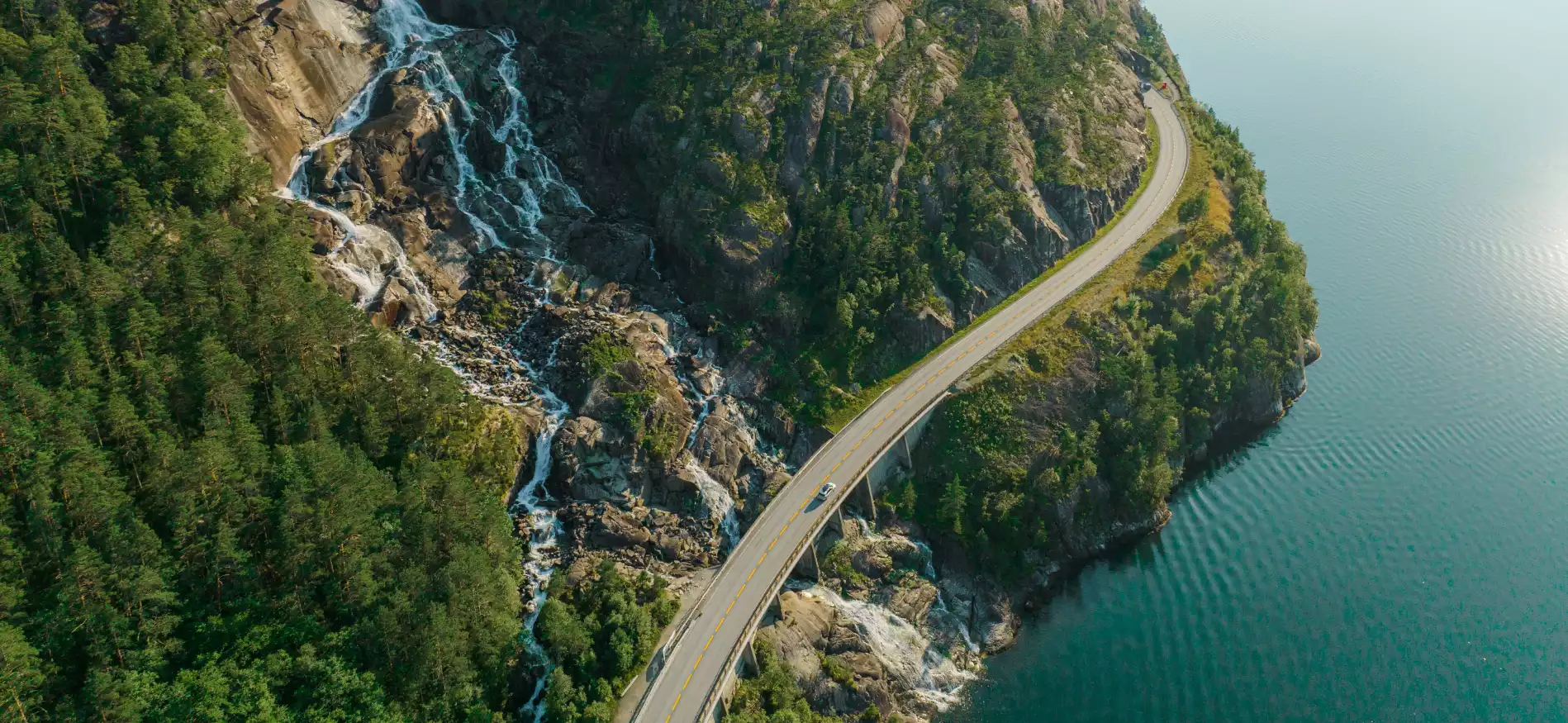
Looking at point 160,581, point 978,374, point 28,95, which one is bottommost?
point 978,374

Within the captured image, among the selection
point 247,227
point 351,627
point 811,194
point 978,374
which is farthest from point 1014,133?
point 351,627

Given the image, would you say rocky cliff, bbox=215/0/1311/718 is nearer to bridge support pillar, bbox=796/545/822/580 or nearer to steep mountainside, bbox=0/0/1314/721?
steep mountainside, bbox=0/0/1314/721

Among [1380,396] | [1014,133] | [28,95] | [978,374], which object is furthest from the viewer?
[1014,133]

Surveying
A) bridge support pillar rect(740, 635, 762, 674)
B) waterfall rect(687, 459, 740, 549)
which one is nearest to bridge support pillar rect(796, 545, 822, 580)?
waterfall rect(687, 459, 740, 549)

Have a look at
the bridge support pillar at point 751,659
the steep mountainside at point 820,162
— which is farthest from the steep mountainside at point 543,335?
the bridge support pillar at point 751,659

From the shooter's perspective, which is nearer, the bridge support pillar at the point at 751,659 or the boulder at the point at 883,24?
the bridge support pillar at the point at 751,659

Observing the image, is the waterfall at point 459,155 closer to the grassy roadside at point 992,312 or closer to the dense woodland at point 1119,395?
the grassy roadside at point 992,312

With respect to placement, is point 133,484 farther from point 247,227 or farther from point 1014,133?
point 1014,133
